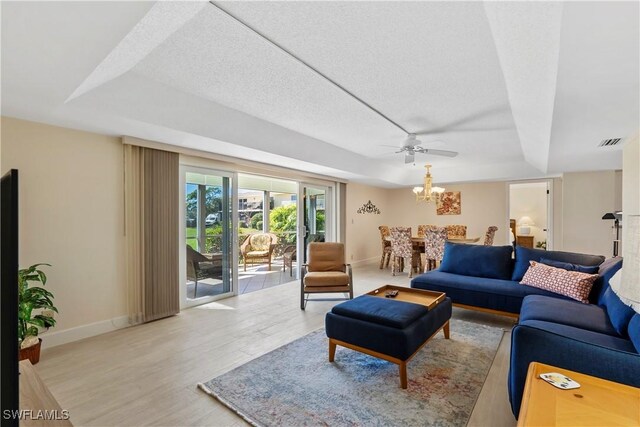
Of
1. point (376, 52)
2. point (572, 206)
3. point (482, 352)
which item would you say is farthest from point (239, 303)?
point (572, 206)

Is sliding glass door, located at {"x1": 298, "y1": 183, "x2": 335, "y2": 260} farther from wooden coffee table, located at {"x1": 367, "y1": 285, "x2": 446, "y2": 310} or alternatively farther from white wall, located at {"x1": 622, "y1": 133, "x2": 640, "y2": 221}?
white wall, located at {"x1": 622, "y1": 133, "x2": 640, "y2": 221}

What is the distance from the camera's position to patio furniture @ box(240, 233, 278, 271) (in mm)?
6994

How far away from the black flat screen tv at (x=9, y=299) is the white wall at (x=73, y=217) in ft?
8.70

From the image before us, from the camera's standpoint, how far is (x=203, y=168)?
4359 mm

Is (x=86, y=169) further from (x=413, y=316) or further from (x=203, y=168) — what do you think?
(x=413, y=316)

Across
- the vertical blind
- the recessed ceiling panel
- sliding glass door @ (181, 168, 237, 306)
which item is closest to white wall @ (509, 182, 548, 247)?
the recessed ceiling panel

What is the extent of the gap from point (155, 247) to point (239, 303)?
1.43 meters

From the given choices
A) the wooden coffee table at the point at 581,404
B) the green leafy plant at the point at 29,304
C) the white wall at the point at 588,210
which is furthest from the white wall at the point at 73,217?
the white wall at the point at 588,210

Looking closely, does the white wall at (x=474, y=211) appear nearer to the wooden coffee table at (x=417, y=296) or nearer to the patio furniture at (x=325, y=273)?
the patio furniture at (x=325, y=273)

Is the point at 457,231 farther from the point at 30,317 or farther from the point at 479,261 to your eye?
the point at 30,317

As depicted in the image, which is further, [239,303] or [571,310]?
[239,303]

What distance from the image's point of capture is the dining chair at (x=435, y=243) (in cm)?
605

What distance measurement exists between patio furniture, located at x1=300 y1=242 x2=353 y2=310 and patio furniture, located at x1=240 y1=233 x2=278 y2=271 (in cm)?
248

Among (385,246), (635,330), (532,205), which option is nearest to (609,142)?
(635,330)
